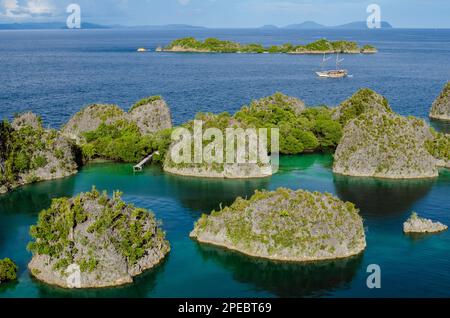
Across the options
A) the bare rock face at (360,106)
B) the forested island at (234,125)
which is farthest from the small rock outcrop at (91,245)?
the bare rock face at (360,106)

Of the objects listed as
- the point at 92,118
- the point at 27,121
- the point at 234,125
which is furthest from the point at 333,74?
the point at 27,121

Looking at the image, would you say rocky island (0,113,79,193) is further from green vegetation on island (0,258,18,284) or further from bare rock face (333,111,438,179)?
bare rock face (333,111,438,179)

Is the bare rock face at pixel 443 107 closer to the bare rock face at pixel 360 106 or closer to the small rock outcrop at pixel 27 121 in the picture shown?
the bare rock face at pixel 360 106

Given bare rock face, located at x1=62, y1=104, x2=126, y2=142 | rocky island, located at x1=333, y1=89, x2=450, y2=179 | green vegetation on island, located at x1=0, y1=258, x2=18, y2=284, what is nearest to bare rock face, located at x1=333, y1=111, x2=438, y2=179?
rocky island, located at x1=333, y1=89, x2=450, y2=179
